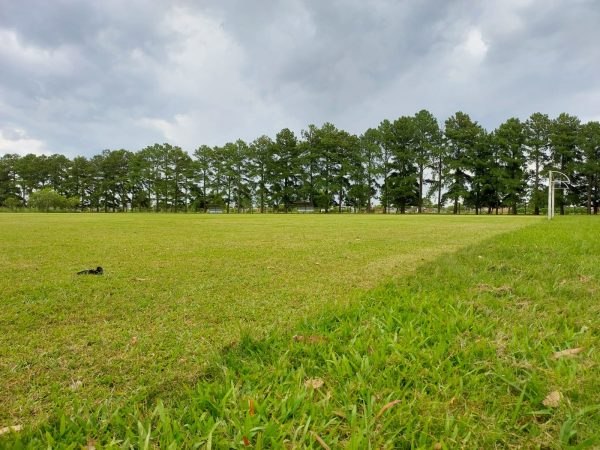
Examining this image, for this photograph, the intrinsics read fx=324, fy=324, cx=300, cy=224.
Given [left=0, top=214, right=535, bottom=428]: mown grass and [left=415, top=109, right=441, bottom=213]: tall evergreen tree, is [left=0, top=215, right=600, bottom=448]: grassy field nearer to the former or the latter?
[left=0, top=214, right=535, bottom=428]: mown grass

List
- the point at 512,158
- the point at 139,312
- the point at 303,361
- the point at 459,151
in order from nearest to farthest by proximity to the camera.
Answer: the point at 303,361 → the point at 139,312 → the point at 512,158 → the point at 459,151

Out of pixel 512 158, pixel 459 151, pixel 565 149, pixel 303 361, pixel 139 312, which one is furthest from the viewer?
pixel 459 151

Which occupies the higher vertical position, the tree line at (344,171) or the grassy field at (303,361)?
the tree line at (344,171)

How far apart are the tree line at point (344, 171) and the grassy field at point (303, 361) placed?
2017 inches

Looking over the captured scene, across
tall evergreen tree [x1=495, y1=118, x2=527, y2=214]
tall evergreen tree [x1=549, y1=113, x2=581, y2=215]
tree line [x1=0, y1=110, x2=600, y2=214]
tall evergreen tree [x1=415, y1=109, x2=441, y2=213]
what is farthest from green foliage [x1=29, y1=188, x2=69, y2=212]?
tall evergreen tree [x1=549, y1=113, x2=581, y2=215]

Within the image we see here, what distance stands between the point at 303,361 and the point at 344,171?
54.9m

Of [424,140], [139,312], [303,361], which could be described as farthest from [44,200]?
[303,361]

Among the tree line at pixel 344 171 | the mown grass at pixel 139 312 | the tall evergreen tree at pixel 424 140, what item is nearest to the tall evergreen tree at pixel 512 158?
A: the tree line at pixel 344 171

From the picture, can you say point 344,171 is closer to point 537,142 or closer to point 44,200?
point 537,142

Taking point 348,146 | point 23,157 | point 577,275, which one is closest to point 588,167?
point 348,146

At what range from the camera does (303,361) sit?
6.13 ft

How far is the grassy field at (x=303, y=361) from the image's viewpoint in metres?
1.31

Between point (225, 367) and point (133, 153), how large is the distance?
79.9 metres

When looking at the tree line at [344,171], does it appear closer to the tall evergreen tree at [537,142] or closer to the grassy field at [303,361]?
the tall evergreen tree at [537,142]
